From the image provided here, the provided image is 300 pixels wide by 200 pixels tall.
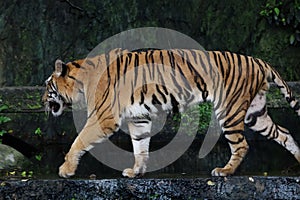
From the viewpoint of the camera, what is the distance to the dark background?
9.39m

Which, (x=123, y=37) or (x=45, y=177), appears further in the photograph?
(x=123, y=37)

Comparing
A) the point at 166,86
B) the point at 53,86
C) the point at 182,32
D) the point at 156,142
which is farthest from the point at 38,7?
the point at 166,86

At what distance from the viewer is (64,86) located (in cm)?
635

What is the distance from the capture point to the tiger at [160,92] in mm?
5828

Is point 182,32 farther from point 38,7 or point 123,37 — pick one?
point 38,7

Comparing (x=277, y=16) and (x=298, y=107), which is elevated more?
(x=277, y=16)

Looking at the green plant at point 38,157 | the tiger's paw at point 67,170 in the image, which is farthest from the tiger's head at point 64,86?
the green plant at point 38,157

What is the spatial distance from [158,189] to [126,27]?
4.77 m

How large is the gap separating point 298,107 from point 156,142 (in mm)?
2825

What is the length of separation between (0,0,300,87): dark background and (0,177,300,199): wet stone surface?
14.4 feet

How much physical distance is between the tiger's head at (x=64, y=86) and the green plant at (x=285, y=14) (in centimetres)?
399

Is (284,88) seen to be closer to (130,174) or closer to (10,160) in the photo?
(130,174)

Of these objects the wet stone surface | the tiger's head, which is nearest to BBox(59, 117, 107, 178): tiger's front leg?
the wet stone surface

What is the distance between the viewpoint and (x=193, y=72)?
19.8 ft
